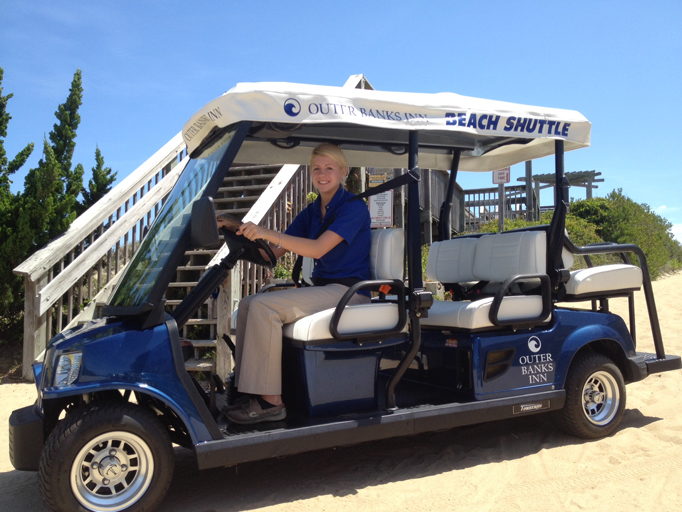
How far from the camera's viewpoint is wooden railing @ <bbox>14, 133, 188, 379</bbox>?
6.31 metres

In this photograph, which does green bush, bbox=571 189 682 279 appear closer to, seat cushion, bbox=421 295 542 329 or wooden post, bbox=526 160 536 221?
wooden post, bbox=526 160 536 221

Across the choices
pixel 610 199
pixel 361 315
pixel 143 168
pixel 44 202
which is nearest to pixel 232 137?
pixel 361 315

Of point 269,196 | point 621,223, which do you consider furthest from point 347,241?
point 621,223

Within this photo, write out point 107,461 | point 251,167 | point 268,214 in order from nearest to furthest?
point 107,461 → point 268,214 → point 251,167

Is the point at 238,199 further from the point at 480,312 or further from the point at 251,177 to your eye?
the point at 480,312

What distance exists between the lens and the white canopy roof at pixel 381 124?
3.18 m

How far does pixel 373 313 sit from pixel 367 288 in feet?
0.66

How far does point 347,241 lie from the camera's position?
143 inches

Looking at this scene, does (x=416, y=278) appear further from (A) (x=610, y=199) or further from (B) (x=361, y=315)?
(A) (x=610, y=199)

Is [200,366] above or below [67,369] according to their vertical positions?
below

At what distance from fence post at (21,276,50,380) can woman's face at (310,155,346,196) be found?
157 inches

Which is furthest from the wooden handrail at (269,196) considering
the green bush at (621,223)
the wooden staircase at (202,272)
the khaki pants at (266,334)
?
the green bush at (621,223)

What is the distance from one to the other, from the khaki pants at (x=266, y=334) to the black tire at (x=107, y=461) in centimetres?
53

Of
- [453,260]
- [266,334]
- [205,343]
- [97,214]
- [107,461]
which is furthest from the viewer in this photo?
[97,214]
